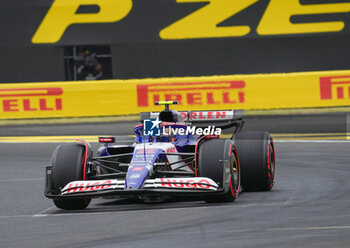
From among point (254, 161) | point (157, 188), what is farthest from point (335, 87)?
point (157, 188)

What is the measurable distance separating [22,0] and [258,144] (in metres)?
12.6

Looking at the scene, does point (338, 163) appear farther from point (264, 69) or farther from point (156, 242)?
point (264, 69)

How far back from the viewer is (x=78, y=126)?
18.7m

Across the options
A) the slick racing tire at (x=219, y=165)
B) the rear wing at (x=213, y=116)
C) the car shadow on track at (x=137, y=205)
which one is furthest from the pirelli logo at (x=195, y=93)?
the slick racing tire at (x=219, y=165)

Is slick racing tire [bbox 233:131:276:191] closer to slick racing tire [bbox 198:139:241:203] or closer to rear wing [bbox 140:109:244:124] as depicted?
rear wing [bbox 140:109:244:124]

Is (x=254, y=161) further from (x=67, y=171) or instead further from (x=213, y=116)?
(x=67, y=171)

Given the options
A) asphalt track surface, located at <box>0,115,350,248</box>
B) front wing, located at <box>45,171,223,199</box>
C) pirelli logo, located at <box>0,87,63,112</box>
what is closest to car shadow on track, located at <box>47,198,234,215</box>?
asphalt track surface, located at <box>0,115,350,248</box>

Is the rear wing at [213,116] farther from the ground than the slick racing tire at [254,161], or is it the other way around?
the rear wing at [213,116]

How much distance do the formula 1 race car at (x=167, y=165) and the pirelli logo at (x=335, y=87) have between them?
866 cm

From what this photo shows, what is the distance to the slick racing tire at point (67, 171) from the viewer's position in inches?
344

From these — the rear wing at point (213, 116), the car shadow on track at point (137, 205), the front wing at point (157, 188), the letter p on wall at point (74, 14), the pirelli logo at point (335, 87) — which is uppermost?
the letter p on wall at point (74, 14)

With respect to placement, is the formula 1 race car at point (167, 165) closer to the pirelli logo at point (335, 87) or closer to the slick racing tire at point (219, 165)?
the slick racing tire at point (219, 165)

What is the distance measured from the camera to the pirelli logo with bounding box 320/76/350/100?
18547 millimetres

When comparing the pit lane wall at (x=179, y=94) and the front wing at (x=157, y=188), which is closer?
the front wing at (x=157, y=188)
